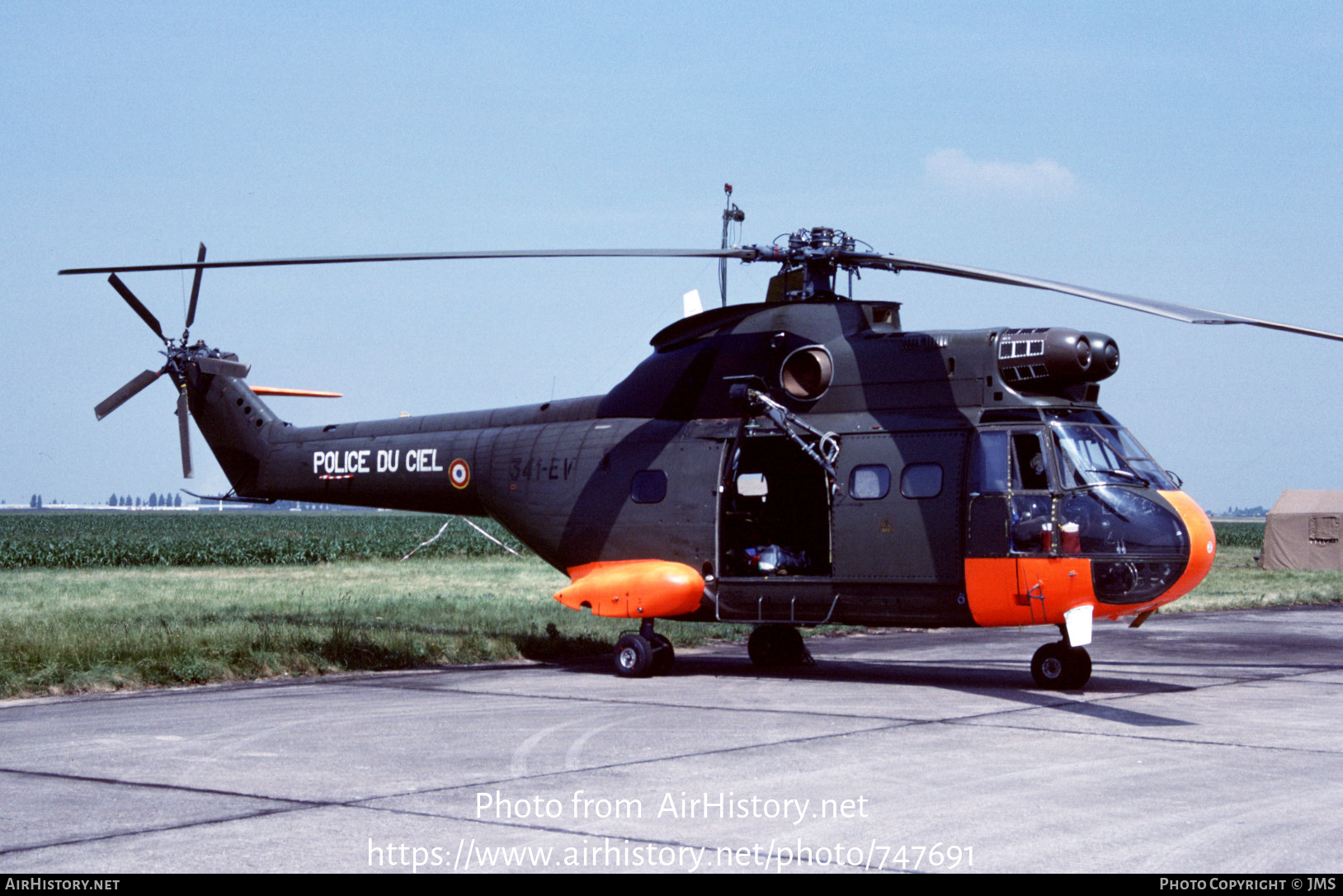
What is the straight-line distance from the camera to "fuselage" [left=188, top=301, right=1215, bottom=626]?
41.6ft

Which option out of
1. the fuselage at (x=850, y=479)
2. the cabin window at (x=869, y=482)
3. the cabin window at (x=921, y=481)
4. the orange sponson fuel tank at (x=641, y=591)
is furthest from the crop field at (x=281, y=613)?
the cabin window at (x=921, y=481)

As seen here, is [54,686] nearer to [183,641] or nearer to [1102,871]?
[183,641]

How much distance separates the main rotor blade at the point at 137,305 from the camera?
18.8m

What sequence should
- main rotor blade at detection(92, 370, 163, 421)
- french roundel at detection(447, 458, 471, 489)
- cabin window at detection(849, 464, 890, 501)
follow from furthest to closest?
main rotor blade at detection(92, 370, 163, 421) → french roundel at detection(447, 458, 471, 489) → cabin window at detection(849, 464, 890, 501)

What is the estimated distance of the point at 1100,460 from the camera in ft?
42.0

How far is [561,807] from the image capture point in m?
7.58

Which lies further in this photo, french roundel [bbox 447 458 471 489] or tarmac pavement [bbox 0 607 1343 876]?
french roundel [bbox 447 458 471 489]

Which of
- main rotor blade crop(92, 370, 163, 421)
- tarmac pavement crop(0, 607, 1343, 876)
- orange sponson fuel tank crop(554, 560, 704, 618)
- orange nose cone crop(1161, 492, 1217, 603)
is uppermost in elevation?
main rotor blade crop(92, 370, 163, 421)

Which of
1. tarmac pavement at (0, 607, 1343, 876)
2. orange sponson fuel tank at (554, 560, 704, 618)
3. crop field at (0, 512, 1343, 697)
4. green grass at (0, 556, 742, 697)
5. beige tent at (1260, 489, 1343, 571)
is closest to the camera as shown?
tarmac pavement at (0, 607, 1343, 876)

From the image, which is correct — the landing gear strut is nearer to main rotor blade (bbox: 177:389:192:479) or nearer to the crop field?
the crop field

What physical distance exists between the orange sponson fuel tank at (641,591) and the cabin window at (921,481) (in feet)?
8.29

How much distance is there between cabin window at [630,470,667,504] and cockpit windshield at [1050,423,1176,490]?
4384mm

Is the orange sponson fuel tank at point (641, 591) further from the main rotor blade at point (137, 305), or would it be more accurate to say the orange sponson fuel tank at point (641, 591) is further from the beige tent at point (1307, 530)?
the beige tent at point (1307, 530)

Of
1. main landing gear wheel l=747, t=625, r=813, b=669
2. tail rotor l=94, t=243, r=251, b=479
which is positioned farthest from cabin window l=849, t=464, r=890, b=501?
tail rotor l=94, t=243, r=251, b=479
